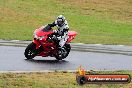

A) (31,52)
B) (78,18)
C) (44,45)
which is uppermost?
(44,45)

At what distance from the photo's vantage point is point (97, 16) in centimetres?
4128

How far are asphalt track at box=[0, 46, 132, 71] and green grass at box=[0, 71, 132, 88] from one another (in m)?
1.77

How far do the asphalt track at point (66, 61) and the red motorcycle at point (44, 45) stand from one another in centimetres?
24

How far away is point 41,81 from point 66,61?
6052mm

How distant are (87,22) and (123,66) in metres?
19.0

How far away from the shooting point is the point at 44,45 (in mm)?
18938

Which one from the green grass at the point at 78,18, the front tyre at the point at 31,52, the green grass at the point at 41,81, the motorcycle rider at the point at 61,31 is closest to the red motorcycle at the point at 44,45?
the front tyre at the point at 31,52

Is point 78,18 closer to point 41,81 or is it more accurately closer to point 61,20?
point 61,20

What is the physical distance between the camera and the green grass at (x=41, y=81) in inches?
490

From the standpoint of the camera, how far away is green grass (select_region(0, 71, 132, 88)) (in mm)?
12438

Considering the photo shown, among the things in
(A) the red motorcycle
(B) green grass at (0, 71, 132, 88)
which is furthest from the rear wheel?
(B) green grass at (0, 71, 132, 88)

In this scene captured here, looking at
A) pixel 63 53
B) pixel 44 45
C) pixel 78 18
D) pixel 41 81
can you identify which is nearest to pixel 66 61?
pixel 63 53

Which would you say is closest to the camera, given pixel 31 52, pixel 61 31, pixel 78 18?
pixel 31 52

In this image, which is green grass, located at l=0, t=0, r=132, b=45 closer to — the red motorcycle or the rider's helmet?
the red motorcycle
